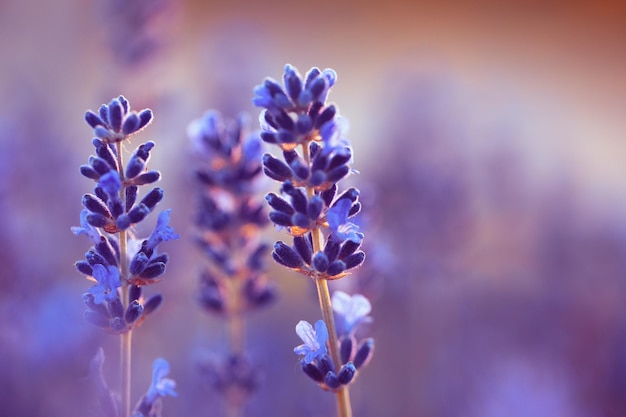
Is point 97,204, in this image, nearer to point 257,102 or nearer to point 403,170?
point 257,102

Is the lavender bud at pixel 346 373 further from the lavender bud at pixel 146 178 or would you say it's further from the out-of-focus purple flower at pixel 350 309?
the lavender bud at pixel 146 178

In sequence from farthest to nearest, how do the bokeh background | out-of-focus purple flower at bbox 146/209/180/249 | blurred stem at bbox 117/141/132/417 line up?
the bokeh background < out-of-focus purple flower at bbox 146/209/180/249 < blurred stem at bbox 117/141/132/417

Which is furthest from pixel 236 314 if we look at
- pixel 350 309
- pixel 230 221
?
pixel 350 309

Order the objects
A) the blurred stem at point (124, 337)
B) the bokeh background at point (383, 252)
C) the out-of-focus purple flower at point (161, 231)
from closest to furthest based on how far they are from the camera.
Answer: the blurred stem at point (124, 337) < the out-of-focus purple flower at point (161, 231) < the bokeh background at point (383, 252)

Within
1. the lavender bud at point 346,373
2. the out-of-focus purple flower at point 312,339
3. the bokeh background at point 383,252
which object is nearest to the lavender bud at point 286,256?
the out-of-focus purple flower at point 312,339

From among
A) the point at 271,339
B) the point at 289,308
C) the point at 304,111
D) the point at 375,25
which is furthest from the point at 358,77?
the point at 304,111

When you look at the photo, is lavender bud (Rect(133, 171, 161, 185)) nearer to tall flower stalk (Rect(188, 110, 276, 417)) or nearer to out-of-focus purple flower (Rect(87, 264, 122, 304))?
out-of-focus purple flower (Rect(87, 264, 122, 304))

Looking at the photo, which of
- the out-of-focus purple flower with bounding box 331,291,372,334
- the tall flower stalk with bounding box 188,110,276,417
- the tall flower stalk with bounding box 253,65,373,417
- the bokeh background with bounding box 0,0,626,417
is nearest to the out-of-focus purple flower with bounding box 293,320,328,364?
the tall flower stalk with bounding box 253,65,373,417

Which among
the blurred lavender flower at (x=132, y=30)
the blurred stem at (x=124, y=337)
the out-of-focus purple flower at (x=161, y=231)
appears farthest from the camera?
the blurred lavender flower at (x=132, y=30)

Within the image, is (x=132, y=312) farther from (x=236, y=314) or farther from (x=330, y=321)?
(x=236, y=314)
